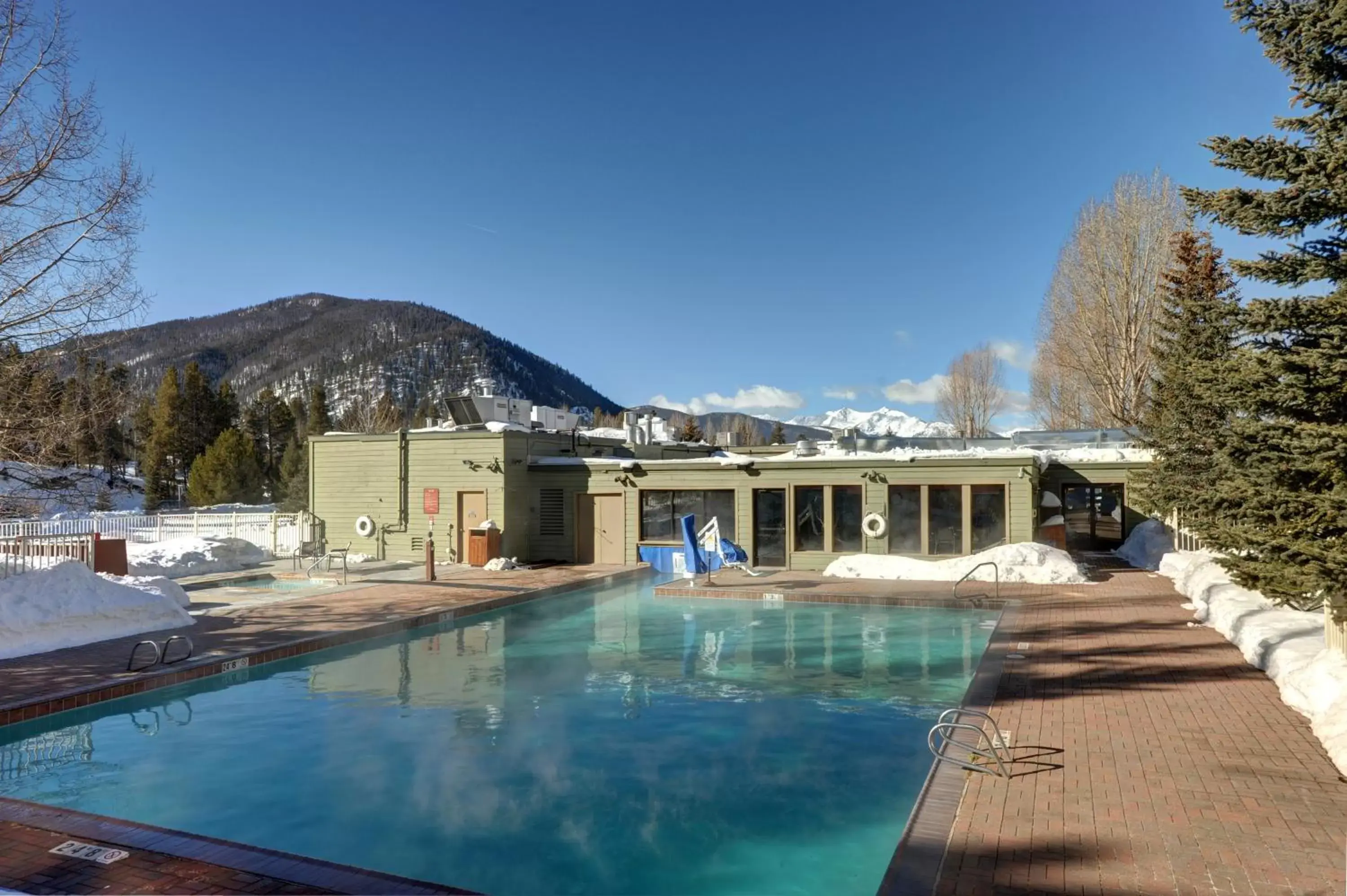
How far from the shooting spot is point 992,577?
48.9 ft

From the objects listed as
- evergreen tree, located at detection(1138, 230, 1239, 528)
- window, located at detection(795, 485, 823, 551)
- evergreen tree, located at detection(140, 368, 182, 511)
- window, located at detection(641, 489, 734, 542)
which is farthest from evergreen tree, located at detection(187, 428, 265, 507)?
evergreen tree, located at detection(1138, 230, 1239, 528)

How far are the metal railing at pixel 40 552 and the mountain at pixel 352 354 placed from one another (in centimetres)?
9989

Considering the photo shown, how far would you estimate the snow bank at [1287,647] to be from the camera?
5.46 meters

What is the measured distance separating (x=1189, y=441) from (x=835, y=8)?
444 inches

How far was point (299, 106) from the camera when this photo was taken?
17.8m

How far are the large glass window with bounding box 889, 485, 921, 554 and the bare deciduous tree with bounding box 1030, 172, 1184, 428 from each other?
498 inches

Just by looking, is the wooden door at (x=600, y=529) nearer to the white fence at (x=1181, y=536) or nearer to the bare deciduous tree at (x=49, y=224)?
the bare deciduous tree at (x=49, y=224)

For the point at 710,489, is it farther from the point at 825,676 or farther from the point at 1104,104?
the point at 1104,104

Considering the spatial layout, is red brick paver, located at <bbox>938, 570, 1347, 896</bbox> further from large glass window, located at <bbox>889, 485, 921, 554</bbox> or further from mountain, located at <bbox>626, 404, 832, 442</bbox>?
mountain, located at <bbox>626, 404, 832, 442</bbox>

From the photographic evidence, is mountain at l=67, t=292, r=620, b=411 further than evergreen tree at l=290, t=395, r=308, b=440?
Yes

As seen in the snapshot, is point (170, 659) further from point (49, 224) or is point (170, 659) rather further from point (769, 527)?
point (769, 527)

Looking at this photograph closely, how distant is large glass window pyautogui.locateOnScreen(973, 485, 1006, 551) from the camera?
1630cm

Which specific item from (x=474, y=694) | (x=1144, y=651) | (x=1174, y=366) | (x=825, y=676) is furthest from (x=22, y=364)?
(x=1174, y=366)

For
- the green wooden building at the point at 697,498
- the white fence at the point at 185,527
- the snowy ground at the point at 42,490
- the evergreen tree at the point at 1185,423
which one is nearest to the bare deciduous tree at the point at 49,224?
the snowy ground at the point at 42,490
